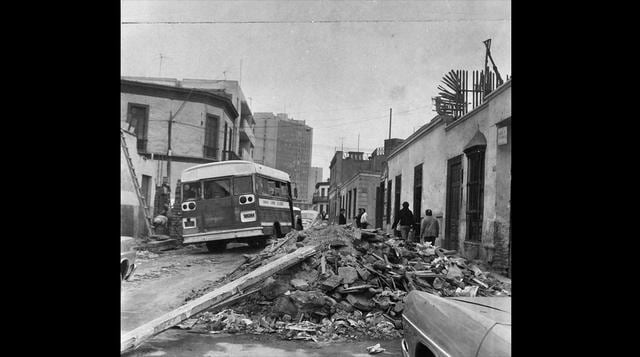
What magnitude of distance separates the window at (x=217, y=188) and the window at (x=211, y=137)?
576cm

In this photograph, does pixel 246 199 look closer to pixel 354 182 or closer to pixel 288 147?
pixel 288 147

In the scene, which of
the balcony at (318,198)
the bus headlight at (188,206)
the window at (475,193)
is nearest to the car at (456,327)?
the window at (475,193)

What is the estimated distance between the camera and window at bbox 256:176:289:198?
11953 mm

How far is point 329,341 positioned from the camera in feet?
17.7

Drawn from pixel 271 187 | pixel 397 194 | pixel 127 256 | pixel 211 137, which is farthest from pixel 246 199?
pixel 211 137

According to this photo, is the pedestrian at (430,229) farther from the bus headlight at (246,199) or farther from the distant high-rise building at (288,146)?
the bus headlight at (246,199)

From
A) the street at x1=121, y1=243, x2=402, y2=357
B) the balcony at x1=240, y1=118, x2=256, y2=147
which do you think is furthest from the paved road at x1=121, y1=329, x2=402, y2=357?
the balcony at x1=240, y1=118, x2=256, y2=147

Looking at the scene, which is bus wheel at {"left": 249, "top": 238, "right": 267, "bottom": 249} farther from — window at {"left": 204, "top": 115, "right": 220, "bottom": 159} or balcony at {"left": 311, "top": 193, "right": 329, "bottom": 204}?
balcony at {"left": 311, "top": 193, "right": 329, "bottom": 204}

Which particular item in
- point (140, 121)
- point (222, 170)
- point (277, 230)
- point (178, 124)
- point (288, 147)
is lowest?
point (277, 230)

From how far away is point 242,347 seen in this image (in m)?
5.11

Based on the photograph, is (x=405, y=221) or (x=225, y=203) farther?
(x=225, y=203)

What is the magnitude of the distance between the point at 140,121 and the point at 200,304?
769cm
